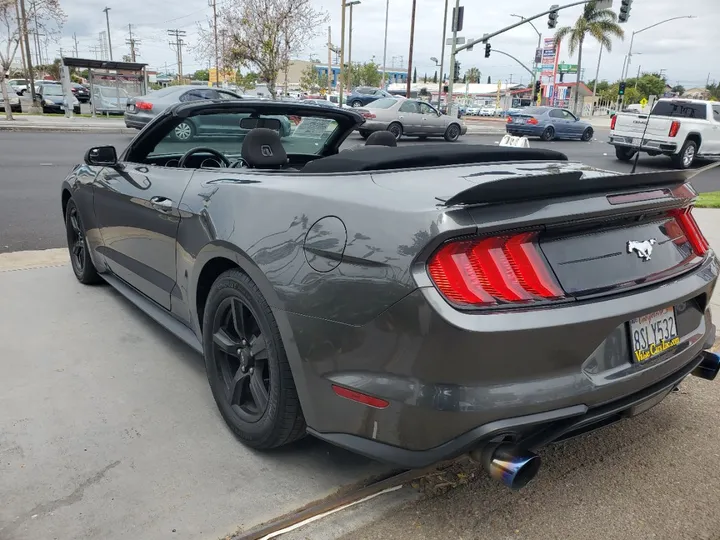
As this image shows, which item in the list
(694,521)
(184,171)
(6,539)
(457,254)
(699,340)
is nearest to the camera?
(457,254)

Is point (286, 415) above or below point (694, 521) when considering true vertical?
above

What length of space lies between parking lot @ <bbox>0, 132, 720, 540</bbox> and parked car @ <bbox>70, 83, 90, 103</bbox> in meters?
33.7

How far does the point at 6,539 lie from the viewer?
212cm

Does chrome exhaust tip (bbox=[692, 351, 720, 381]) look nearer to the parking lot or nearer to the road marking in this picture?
the parking lot

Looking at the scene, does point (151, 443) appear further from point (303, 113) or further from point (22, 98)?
point (22, 98)

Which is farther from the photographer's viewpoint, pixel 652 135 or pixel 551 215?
pixel 652 135

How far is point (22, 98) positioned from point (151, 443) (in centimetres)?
3166

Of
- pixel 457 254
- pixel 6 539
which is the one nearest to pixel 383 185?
pixel 457 254

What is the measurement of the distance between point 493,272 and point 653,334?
2.50 ft

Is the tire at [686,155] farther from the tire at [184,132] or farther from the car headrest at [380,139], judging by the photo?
the tire at [184,132]

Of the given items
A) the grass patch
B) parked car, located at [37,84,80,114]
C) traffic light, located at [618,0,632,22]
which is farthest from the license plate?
parked car, located at [37,84,80,114]

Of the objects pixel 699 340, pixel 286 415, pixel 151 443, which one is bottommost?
pixel 151 443

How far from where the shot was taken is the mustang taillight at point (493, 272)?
1.92 meters

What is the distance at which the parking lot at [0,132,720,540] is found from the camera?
2246 mm
